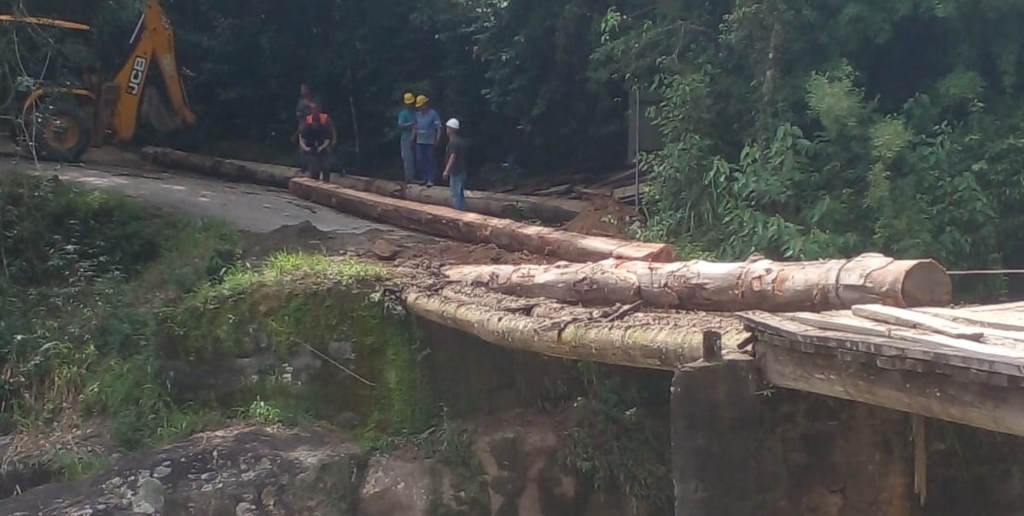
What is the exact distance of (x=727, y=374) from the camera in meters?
5.43

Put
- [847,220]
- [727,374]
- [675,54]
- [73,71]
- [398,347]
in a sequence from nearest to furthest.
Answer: [727,374], [398,347], [847,220], [675,54], [73,71]

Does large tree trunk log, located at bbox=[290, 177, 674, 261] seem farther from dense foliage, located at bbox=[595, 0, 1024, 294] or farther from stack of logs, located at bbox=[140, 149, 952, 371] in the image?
dense foliage, located at bbox=[595, 0, 1024, 294]

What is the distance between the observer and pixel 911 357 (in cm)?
436

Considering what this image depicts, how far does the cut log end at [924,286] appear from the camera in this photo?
523cm

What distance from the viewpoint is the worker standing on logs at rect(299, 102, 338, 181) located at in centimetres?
1494

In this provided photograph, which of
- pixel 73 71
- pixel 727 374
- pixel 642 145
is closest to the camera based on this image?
pixel 727 374

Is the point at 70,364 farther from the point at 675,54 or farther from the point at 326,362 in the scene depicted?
the point at 675,54

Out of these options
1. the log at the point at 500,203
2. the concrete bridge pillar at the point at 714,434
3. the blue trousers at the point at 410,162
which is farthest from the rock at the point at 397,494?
the blue trousers at the point at 410,162

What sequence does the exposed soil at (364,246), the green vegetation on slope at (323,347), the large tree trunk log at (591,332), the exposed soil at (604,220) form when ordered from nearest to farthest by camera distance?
the large tree trunk log at (591,332) < the green vegetation on slope at (323,347) < the exposed soil at (364,246) < the exposed soil at (604,220)

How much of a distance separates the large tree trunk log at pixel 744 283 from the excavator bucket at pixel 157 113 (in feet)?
Answer: 38.8

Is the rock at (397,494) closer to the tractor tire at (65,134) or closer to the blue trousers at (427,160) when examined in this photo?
the blue trousers at (427,160)

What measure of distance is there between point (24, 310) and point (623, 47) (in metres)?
6.59

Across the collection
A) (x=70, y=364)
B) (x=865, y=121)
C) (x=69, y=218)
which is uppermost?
(x=865, y=121)

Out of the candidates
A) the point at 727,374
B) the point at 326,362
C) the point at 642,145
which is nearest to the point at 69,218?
the point at 326,362
